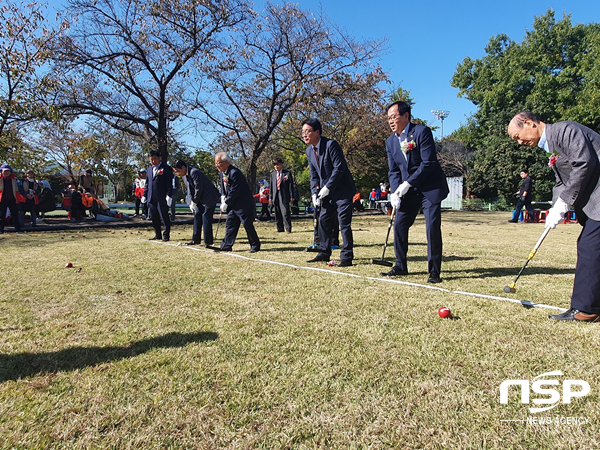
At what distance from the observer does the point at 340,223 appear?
19.8ft

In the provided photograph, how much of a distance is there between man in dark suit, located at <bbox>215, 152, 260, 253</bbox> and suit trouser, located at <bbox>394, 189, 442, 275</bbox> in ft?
A: 10.3

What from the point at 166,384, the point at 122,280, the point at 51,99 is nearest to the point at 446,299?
the point at 166,384

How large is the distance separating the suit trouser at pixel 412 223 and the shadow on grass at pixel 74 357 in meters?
2.97

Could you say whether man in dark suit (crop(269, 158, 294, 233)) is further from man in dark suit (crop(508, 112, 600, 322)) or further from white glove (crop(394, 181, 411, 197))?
man in dark suit (crop(508, 112, 600, 322))

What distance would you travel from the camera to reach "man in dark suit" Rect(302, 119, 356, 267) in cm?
589

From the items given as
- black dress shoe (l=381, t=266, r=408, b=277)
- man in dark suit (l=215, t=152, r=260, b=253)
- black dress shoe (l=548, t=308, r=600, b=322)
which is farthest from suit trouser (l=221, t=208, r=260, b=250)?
black dress shoe (l=548, t=308, r=600, b=322)

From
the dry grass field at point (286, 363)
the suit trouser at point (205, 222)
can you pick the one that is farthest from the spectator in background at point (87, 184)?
the dry grass field at point (286, 363)

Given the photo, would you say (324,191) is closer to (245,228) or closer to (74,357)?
(245,228)

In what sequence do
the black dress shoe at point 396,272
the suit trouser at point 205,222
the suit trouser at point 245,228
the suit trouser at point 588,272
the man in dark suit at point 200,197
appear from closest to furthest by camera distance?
the suit trouser at point 588,272, the black dress shoe at point 396,272, the suit trouser at point 245,228, the suit trouser at point 205,222, the man in dark suit at point 200,197

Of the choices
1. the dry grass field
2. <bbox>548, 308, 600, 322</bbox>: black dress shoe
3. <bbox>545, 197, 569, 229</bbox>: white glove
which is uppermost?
<bbox>545, 197, 569, 229</bbox>: white glove

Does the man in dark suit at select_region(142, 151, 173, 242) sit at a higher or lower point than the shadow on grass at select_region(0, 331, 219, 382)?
higher

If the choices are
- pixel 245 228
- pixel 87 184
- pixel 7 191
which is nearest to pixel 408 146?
pixel 245 228

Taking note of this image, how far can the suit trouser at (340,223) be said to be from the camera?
588cm

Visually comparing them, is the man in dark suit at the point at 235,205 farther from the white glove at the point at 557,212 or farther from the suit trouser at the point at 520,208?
the suit trouser at the point at 520,208
